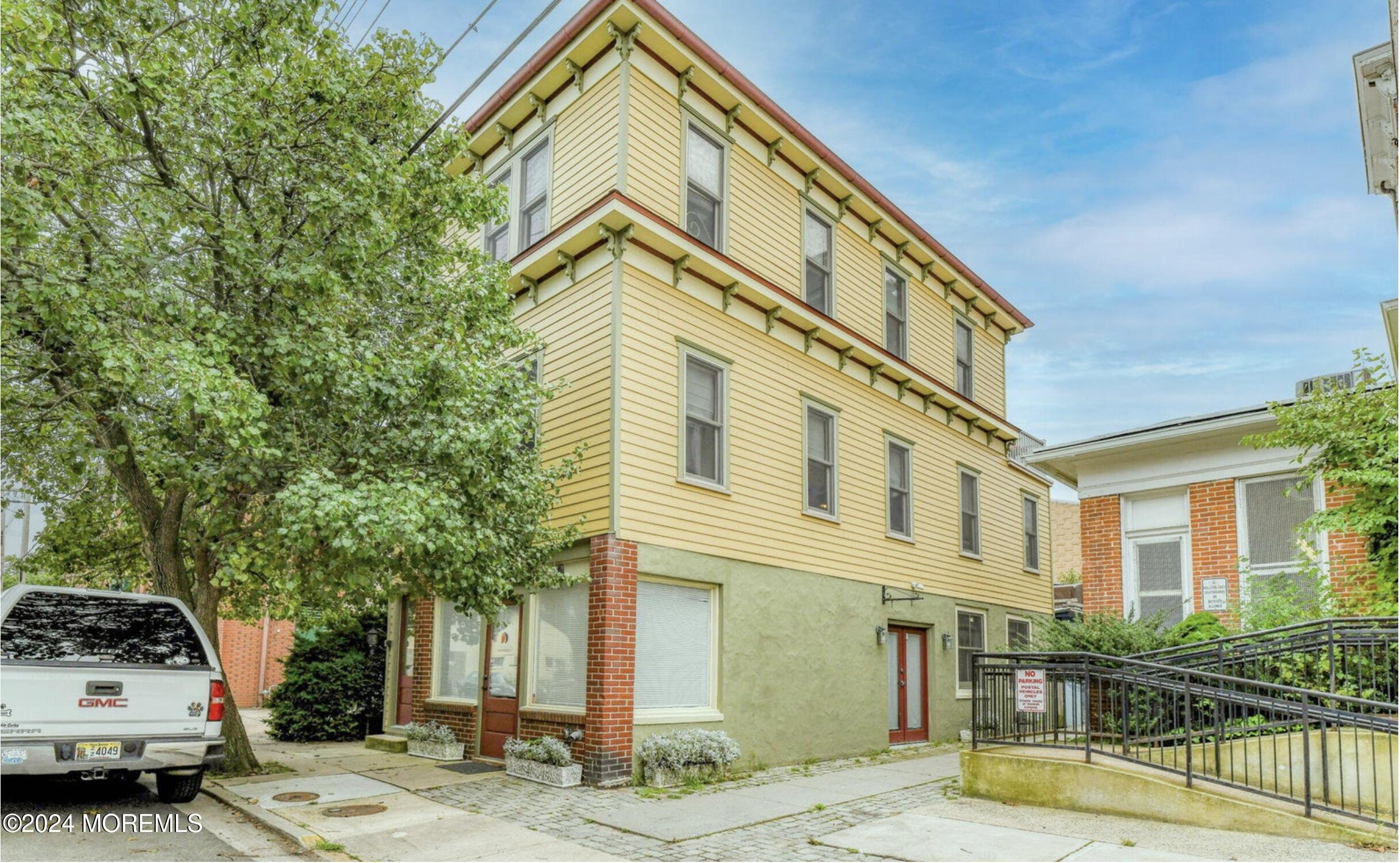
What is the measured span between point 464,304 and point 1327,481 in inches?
455

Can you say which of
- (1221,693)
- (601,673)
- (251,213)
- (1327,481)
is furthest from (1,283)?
(1327,481)

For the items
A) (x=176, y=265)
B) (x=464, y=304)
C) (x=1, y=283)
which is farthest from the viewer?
(x=464, y=304)

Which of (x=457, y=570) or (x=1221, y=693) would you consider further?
(x=457, y=570)

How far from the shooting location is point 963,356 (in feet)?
67.7

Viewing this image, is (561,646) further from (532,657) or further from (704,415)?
(704,415)

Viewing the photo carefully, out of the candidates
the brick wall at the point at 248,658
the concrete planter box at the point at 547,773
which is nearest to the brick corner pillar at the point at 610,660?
the concrete planter box at the point at 547,773

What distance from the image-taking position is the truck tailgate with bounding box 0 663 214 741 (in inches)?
303

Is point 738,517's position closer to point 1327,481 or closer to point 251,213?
point 251,213

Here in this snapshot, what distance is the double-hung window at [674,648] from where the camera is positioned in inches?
479

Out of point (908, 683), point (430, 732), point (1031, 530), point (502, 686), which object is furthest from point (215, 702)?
point (1031, 530)

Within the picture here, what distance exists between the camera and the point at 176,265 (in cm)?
985

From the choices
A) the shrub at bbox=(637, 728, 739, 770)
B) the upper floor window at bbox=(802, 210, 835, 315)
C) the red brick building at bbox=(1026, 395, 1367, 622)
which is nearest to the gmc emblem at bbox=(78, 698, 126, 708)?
the shrub at bbox=(637, 728, 739, 770)

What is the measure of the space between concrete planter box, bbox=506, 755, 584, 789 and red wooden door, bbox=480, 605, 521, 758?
1.01m

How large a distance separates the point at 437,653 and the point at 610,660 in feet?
16.0
